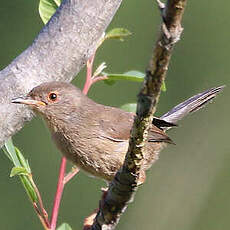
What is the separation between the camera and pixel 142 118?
122 inches

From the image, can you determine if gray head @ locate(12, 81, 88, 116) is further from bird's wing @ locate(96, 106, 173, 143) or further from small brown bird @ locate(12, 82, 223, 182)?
bird's wing @ locate(96, 106, 173, 143)

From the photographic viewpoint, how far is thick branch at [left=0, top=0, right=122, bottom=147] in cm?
405

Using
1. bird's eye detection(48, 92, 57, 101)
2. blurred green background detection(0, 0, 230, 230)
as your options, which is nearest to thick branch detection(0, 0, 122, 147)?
bird's eye detection(48, 92, 57, 101)

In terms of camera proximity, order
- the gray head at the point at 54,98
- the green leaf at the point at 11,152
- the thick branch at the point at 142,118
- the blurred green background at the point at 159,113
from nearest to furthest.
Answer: the thick branch at the point at 142,118 → the green leaf at the point at 11,152 → the gray head at the point at 54,98 → the blurred green background at the point at 159,113

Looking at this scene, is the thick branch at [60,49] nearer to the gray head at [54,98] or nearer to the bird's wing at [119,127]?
the gray head at [54,98]

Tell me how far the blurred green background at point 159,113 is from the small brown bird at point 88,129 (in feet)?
6.23

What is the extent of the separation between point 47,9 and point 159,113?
4426mm

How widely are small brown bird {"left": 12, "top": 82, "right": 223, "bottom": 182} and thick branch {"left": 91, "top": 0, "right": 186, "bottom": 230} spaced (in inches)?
29.0

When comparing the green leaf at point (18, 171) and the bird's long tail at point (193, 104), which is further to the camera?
the bird's long tail at point (193, 104)

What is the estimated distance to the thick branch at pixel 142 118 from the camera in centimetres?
263

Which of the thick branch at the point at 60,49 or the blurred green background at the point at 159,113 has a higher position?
the thick branch at the point at 60,49

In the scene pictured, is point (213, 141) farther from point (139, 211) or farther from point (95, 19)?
point (95, 19)

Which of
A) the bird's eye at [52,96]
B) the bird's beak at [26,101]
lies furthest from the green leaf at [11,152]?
the bird's eye at [52,96]

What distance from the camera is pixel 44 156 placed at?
30.9 feet
